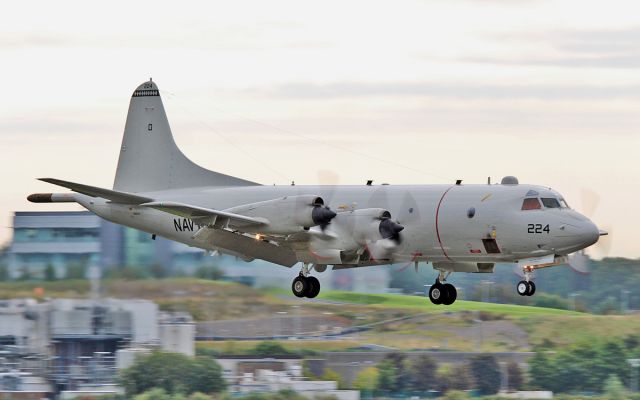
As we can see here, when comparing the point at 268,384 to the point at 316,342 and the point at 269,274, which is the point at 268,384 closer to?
the point at 316,342

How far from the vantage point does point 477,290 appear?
6028cm

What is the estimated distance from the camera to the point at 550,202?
33.7 m

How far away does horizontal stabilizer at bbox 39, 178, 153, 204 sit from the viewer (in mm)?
33781

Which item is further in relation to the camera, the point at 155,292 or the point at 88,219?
the point at 88,219

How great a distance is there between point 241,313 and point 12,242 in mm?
8693

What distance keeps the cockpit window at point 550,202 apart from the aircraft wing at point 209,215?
687 centimetres

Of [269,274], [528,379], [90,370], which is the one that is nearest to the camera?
[269,274]

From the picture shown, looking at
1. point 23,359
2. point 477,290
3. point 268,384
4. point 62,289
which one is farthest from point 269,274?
point 477,290

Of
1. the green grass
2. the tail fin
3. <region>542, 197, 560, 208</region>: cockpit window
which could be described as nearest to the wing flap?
the tail fin

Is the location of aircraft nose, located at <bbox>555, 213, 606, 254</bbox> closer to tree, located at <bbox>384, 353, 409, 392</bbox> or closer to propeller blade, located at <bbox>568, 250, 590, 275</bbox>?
propeller blade, located at <bbox>568, 250, 590, 275</bbox>

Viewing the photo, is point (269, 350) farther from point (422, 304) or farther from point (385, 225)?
point (385, 225)

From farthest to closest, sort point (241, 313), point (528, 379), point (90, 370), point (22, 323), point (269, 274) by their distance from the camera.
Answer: point (528, 379)
point (90, 370)
point (22, 323)
point (241, 313)
point (269, 274)

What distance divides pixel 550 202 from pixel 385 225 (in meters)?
4.09

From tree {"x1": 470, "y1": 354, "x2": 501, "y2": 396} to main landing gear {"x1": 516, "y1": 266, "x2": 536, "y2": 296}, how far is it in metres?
23.7
